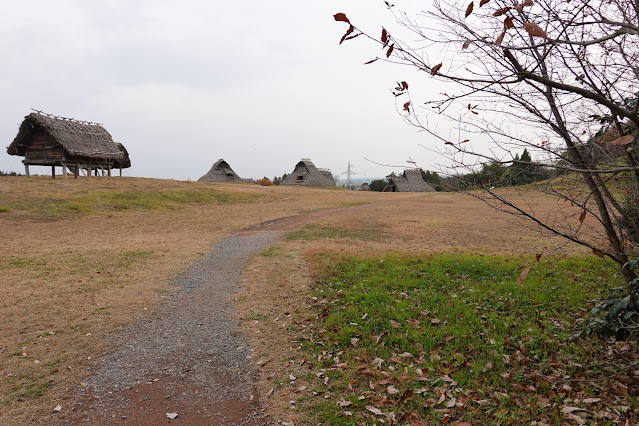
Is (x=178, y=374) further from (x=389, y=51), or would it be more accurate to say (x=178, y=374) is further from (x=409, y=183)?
(x=409, y=183)

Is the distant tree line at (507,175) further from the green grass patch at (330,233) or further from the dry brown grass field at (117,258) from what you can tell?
the green grass patch at (330,233)

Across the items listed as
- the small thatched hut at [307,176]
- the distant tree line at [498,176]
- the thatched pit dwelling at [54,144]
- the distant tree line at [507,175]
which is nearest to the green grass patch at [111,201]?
the thatched pit dwelling at [54,144]

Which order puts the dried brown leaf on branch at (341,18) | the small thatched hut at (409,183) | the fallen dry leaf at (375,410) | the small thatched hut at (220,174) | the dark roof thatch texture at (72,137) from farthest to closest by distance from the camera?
the small thatched hut at (409,183) < the small thatched hut at (220,174) < the dark roof thatch texture at (72,137) < the fallen dry leaf at (375,410) < the dried brown leaf on branch at (341,18)

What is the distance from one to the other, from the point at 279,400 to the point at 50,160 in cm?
2846

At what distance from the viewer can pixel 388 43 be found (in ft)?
9.16

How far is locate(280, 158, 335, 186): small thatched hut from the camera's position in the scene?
5128 cm

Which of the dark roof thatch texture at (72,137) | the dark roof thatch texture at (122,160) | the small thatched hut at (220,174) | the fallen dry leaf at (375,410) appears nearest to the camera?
the fallen dry leaf at (375,410)

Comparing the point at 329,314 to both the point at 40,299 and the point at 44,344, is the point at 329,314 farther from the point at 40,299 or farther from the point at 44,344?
the point at 40,299

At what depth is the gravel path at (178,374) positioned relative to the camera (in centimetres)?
393

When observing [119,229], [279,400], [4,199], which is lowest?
[279,400]

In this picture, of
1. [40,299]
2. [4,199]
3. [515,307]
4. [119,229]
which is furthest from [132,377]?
[4,199]

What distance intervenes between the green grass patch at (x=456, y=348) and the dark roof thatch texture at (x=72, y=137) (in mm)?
25208

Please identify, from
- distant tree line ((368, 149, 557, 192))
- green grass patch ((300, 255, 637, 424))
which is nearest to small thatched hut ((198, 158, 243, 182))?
green grass patch ((300, 255, 637, 424))

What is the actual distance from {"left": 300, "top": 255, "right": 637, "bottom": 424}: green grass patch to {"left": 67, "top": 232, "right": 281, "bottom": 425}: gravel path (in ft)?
3.03
